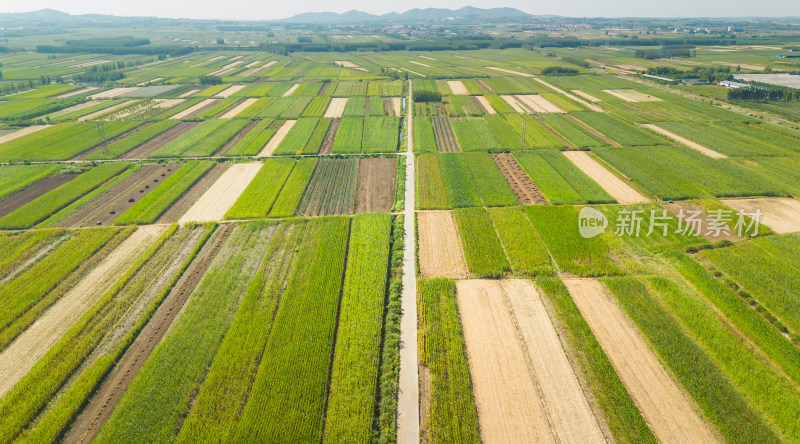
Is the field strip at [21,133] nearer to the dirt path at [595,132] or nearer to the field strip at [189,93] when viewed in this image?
the field strip at [189,93]

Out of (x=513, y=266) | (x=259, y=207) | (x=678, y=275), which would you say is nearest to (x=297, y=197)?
(x=259, y=207)

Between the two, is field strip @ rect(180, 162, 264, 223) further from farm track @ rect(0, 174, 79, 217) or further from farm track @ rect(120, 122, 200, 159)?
farm track @ rect(0, 174, 79, 217)

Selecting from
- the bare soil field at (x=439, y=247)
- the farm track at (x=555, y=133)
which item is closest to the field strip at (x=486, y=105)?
the farm track at (x=555, y=133)

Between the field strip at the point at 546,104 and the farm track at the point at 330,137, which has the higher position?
the field strip at the point at 546,104

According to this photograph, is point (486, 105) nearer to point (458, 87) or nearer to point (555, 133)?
point (458, 87)

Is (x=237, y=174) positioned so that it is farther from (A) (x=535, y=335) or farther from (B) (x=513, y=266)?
(A) (x=535, y=335)

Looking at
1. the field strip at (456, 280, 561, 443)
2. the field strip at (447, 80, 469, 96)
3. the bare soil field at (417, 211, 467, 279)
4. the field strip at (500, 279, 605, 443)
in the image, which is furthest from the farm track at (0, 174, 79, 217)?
the field strip at (447, 80, 469, 96)
